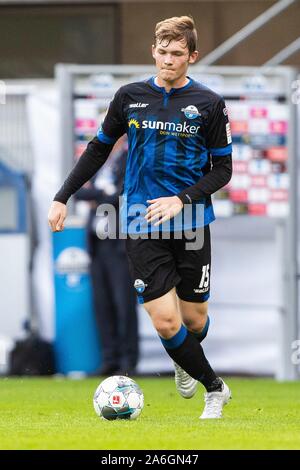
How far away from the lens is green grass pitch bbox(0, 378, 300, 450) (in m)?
6.45

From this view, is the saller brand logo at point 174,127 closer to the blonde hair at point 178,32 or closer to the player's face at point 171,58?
the player's face at point 171,58

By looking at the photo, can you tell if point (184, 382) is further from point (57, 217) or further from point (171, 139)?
point (171, 139)

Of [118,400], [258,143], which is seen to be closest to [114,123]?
[118,400]

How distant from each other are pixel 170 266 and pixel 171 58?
117 cm

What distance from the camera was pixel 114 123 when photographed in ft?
25.9

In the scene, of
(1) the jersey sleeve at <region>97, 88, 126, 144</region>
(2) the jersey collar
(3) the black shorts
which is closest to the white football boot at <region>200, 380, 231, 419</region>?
(3) the black shorts

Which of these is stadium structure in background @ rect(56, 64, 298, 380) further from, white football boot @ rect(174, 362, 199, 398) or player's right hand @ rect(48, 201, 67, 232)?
player's right hand @ rect(48, 201, 67, 232)

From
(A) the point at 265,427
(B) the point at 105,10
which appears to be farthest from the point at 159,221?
(B) the point at 105,10

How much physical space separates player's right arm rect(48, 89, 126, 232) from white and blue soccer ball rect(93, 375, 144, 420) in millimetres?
1039

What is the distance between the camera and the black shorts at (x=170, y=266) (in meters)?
7.57

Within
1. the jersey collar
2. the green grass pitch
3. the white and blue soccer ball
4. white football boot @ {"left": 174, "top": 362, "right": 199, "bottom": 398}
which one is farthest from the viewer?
white football boot @ {"left": 174, "top": 362, "right": 199, "bottom": 398}

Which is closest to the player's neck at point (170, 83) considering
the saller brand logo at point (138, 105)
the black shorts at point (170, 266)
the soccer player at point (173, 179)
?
the soccer player at point (173, 179)

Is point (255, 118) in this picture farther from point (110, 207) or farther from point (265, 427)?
point (265, 427)

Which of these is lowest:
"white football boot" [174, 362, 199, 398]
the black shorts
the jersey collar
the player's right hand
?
"white football boot" [174, 362, 199, 398]
